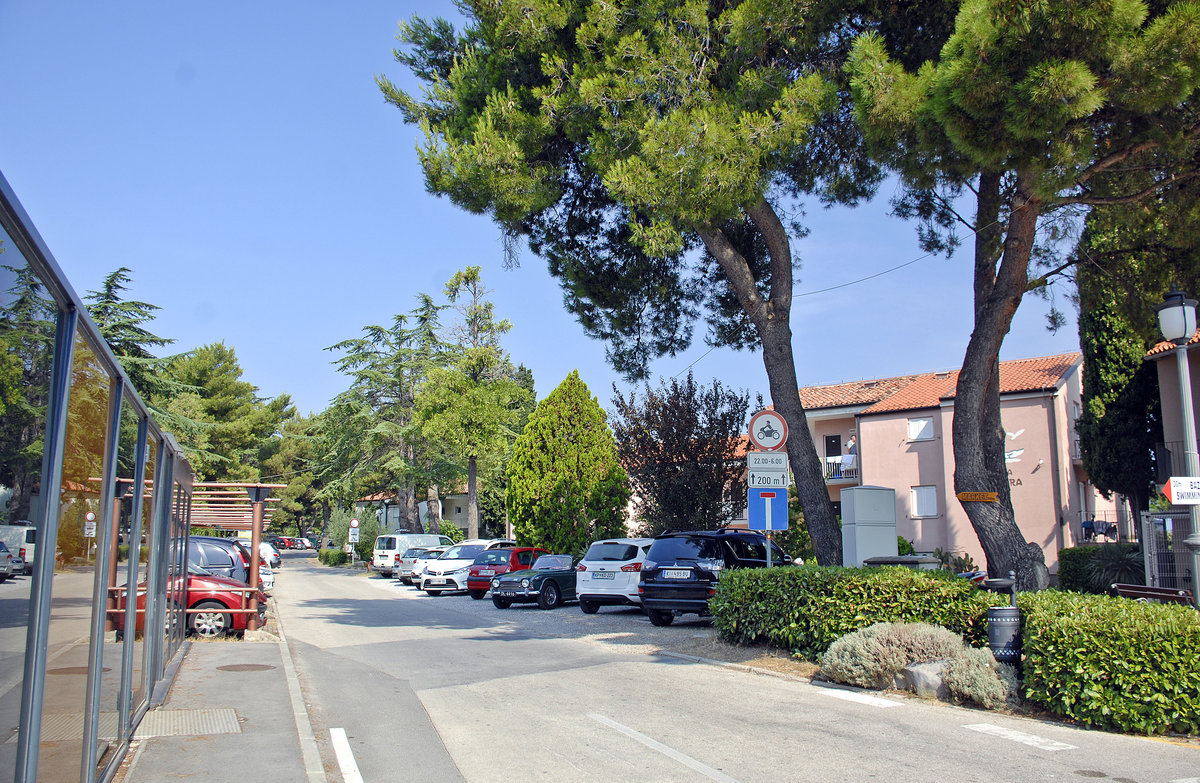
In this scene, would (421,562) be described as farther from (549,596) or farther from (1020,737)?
(1020,737)

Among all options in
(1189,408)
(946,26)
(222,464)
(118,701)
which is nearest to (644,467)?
(946,26)

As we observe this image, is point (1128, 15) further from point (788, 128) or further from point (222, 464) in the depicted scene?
point (222, 464)

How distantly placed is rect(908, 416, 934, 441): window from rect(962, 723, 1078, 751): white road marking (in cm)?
2890

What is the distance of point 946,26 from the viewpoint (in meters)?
12.4

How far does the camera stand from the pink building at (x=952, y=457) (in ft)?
103

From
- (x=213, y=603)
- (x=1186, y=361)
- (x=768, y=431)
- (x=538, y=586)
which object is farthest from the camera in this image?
(x=538, y=586)

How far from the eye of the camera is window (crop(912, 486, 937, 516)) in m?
34.3

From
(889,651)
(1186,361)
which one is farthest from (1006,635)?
(1186,361)

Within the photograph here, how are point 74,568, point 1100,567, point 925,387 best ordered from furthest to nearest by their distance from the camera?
point 925,387 → point 1100,567 → point 74,568

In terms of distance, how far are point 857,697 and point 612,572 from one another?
10.0 m

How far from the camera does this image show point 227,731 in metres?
7.30

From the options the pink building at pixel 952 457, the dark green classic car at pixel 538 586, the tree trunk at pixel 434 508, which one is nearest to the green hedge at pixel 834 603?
the dark green classic car at pixel 538 586

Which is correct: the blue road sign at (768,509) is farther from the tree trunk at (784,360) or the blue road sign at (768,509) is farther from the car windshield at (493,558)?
the car windshield at (493,558)

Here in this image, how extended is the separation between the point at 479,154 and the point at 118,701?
1026 centimetres
